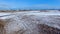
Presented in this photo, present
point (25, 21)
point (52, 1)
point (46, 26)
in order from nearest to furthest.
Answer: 1. point (46, 26)
2. point (25, 21)
3. point (52, 1)

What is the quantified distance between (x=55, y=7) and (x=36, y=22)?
533 millimetres

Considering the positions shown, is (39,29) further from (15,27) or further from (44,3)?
(44,3)

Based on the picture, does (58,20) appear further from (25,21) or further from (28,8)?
(28,8)

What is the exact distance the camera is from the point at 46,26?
76cm

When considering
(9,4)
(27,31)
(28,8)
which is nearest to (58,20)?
(27,31)

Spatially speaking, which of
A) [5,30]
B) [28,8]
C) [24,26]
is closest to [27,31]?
[24,26]

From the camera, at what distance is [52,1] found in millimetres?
1261

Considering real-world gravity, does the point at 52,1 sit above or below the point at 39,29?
above

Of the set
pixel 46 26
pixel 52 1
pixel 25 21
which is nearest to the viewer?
pixel 46 26

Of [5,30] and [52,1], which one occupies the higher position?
[52,1]

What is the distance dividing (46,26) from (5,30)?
0.33 m

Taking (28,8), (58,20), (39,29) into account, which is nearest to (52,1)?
(28,8)

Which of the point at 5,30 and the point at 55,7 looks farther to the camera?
the point at 55,7

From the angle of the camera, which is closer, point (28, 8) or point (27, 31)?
point (27, 31)
